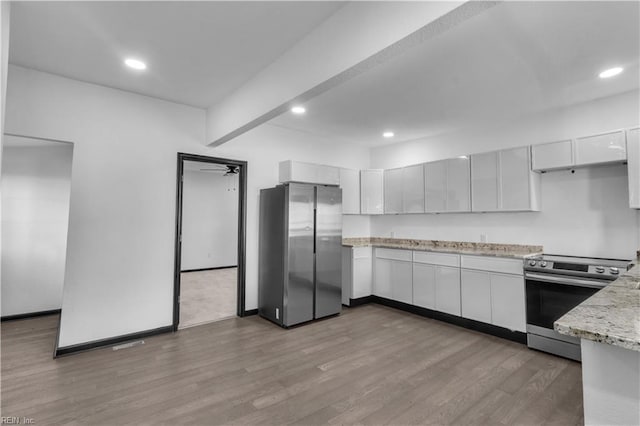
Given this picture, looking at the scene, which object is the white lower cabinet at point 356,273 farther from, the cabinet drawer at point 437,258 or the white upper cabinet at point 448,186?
the white upper cabinet at point 448,186

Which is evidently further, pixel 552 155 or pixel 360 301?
pixel 360 301

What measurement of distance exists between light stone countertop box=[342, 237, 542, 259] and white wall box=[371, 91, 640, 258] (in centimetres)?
9

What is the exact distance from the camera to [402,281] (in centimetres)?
469

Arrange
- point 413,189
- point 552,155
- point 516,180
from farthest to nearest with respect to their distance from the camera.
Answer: point 413,189 < point 516,180 < point 552,155

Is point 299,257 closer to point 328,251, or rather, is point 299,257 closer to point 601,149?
point 328,251

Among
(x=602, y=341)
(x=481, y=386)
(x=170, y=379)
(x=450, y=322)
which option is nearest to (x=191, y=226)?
(x=170, y=379)

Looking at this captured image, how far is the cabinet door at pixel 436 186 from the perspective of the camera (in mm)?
4516

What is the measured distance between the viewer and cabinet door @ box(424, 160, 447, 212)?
452 centimetres

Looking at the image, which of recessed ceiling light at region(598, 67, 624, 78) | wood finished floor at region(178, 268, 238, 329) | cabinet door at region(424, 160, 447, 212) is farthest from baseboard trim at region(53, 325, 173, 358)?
recessed ceiling light at region(598, 67, 624, 78)

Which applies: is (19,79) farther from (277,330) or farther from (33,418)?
(277,330)

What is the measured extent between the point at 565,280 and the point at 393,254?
2185 millimetres

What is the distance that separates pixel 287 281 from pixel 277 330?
23.7 inches

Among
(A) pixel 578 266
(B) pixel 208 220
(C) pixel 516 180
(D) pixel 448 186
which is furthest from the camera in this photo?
(B) pixel 208 220

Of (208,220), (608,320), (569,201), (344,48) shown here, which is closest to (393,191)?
(569,201)
